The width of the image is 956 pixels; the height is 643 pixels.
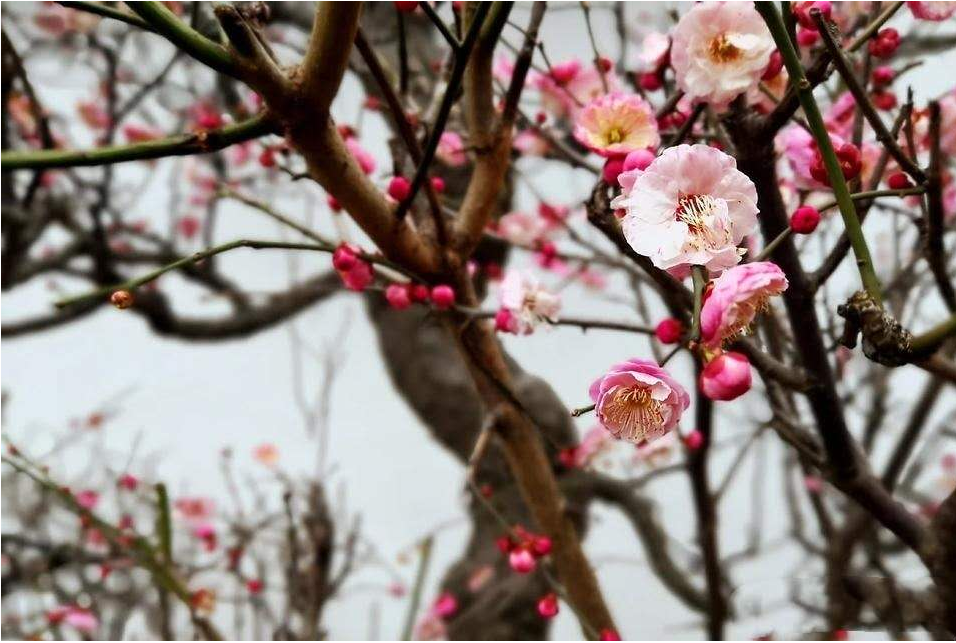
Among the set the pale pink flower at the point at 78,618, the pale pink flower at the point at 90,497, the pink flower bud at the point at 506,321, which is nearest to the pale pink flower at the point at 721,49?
the pink flower bud at the point at 506,321

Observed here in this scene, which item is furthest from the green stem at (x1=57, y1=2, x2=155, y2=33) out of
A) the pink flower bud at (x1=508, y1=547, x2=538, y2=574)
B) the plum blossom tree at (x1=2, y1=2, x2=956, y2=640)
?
the pink flower bud at (x1=508, y1=547, x2=538, y2=574)

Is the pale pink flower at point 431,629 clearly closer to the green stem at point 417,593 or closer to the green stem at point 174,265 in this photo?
the green stem at point 417,593

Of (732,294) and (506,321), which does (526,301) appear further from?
(732,294)

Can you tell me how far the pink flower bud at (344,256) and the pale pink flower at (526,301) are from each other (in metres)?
0.19

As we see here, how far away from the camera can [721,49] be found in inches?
24.8

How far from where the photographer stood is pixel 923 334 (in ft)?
1.38

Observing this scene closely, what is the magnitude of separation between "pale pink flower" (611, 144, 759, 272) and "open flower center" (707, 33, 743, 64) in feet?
0.60

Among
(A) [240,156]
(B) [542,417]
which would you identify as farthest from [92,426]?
(B) [542,417]

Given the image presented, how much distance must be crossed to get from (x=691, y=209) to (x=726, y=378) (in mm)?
112

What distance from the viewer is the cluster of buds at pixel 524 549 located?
972mm

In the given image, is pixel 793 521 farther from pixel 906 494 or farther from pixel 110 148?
pixel 110 148

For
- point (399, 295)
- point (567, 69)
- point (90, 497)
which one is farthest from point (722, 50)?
point (90, 497)

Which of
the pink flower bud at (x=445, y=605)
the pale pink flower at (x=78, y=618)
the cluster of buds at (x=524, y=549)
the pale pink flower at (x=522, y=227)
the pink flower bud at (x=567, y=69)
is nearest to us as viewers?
the cluster of buds at (x=524, y=549)

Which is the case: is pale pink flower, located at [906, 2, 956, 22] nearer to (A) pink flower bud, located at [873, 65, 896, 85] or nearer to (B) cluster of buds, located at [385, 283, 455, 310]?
(A) pink flower bud, located at [873, 65, 896, 85]
